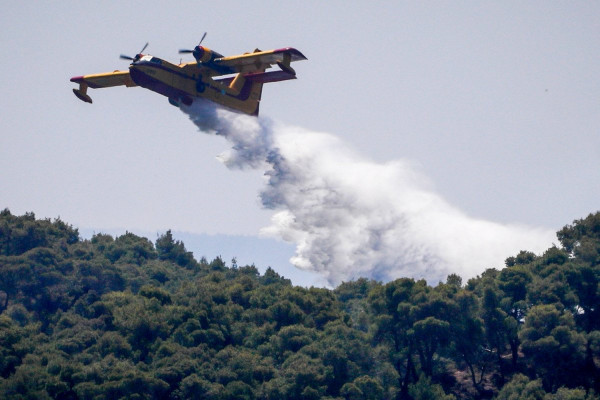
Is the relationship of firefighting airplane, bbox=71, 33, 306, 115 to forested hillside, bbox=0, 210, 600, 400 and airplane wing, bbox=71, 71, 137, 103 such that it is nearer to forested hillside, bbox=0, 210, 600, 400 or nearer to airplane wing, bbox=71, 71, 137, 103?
airplane wing, bbox=71, 71, 137, 103

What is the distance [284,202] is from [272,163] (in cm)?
312

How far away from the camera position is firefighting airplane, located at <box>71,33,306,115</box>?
193 ft

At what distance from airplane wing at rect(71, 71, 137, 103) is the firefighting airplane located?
272 inches

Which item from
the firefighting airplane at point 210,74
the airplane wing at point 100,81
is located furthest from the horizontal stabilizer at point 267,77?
the airplane wing at point 100,81

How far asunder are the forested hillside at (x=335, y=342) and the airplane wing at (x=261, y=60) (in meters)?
17.3

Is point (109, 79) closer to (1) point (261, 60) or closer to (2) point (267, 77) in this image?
(2) point (267, 77)

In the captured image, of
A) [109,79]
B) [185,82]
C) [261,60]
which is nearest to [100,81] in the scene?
[109,79]

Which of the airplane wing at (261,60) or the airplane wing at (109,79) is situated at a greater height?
the airplane wing at (109,79)

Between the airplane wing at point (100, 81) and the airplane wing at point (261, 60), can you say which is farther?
the airplane wing at point (100, 81)

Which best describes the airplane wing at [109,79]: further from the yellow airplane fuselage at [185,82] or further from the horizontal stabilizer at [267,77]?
the horizontal stabilizer at [267,77]

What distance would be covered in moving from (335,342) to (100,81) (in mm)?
22865

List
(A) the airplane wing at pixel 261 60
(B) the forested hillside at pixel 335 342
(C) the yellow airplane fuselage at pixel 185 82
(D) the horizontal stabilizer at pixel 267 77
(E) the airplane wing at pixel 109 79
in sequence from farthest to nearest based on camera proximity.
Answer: (E) the airplane wing at pixel 109 79 → (D) the horizontal stabilizer at pixel 267 77 → (B) the forested hillside at pixel 335 342 → (C) the yellow airplane fuselage at pixel 185 82 → (A) the airplane wing at pixel 261 60

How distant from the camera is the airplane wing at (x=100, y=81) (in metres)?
67.1

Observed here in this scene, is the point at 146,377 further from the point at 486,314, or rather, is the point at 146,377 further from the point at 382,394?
the point at 486,314
